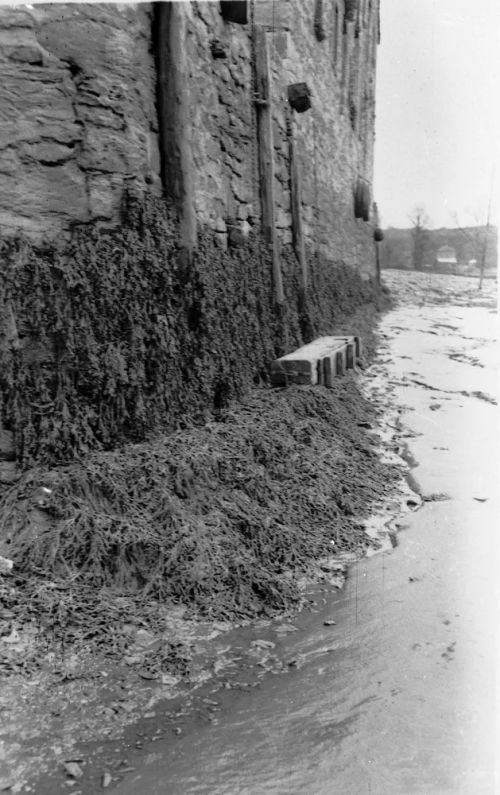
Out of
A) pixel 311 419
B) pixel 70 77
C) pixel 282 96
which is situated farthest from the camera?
pixel 282 96

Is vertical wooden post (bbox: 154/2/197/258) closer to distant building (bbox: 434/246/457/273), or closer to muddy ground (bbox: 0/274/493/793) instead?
muddy ground (bbox: 0/274/493/793)

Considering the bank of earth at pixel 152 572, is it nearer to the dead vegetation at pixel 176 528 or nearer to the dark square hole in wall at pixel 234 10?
the dead vegetation at pixel 176 528

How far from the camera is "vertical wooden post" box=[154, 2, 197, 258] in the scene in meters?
4.23

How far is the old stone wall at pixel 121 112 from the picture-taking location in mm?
3572

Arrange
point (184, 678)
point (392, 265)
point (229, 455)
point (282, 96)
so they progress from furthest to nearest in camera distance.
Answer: point (392, 265), point (282, 96), point (229, 455), point (184, 678)

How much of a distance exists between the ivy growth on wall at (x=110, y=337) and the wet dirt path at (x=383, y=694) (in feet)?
5.14

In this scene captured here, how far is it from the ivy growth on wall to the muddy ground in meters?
0.27

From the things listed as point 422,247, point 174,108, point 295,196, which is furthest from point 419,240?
point 174,108

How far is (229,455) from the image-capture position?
4.18 meters

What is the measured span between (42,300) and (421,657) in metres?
2.56

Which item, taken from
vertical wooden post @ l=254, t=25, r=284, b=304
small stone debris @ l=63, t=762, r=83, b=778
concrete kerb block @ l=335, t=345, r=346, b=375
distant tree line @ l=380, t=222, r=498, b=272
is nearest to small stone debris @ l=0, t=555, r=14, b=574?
small stone debris @ l=63, t=762, r=83, b=778

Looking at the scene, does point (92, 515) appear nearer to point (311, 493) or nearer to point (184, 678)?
point (184, 678)

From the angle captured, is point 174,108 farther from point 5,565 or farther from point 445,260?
point 445,260

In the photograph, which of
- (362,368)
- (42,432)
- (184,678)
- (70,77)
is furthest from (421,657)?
(362,368)
